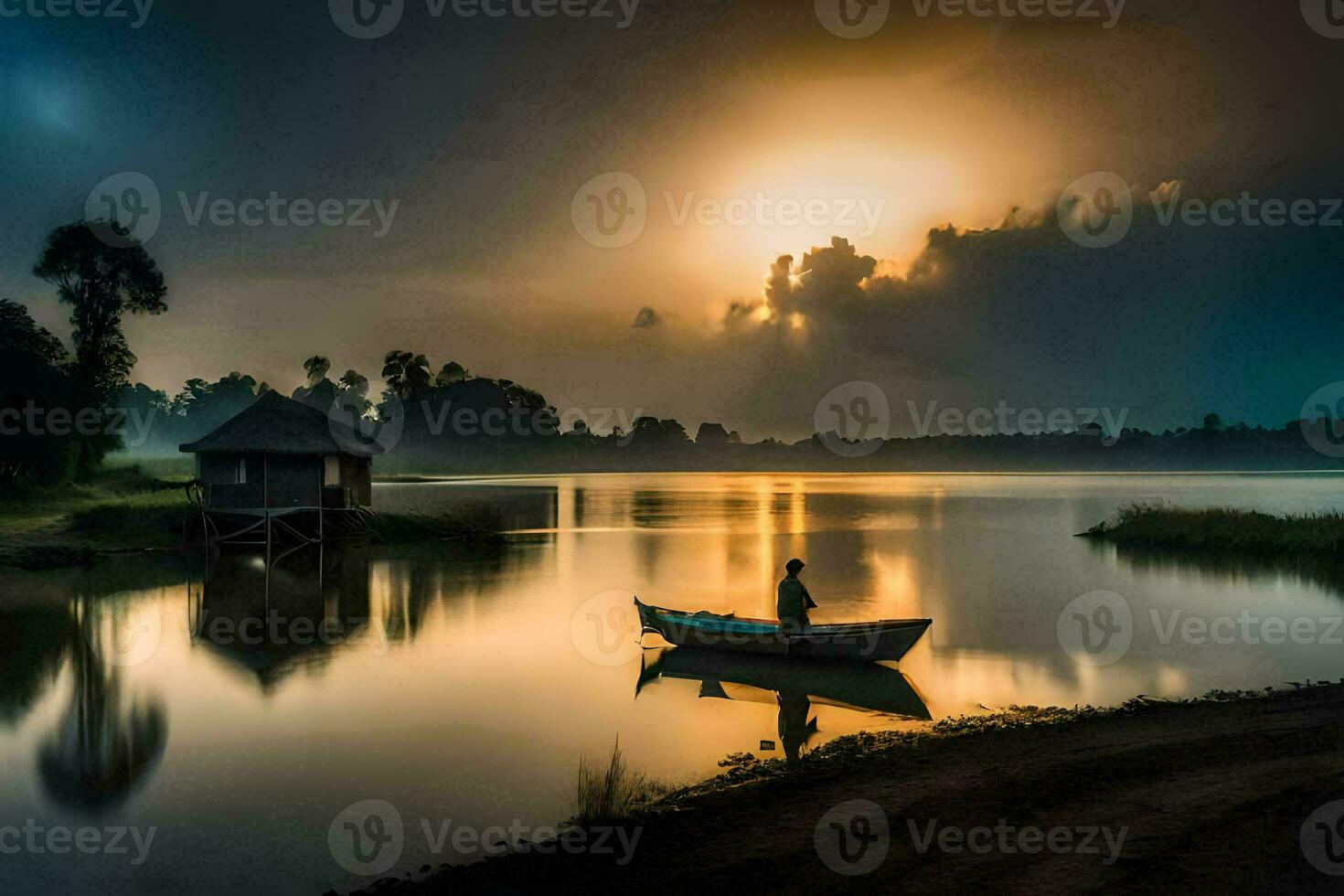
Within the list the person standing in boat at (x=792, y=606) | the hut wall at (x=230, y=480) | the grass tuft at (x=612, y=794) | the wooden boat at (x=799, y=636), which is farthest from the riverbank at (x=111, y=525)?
the grass tuft at (x=612, y=794)

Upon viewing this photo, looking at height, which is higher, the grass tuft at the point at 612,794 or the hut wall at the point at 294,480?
the hut wall at the point at 294,480

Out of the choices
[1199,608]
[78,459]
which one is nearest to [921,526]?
[1199,608]

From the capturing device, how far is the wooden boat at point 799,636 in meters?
17.3

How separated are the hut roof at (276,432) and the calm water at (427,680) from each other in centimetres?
480

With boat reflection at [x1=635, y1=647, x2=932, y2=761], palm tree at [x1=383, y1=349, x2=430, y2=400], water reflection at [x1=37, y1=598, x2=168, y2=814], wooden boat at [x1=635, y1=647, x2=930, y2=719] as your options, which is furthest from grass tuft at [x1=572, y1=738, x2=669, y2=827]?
palm tree at [x1=383, y1=349, x2=430, y2=400]

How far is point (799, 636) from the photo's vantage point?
17625mm

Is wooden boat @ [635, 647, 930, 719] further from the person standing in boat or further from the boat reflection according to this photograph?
the person standing in boat

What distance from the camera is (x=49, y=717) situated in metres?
14.6

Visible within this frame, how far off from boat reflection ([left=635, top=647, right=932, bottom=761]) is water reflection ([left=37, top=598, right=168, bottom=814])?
8.34 metres

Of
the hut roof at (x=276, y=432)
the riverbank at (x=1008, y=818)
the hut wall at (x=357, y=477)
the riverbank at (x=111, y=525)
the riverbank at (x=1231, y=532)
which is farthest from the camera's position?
the hut wall at (x=357, y=477)

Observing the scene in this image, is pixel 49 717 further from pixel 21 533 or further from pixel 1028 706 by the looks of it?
pixel 21 533

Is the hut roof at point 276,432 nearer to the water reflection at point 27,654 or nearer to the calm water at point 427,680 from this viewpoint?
the calm water at point 427,680

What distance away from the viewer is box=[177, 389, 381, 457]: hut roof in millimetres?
37250

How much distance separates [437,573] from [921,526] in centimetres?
3937
